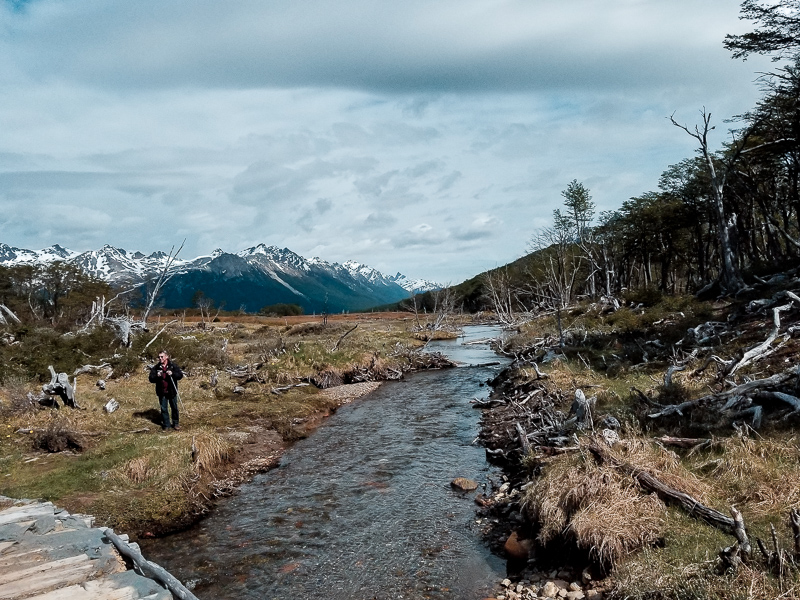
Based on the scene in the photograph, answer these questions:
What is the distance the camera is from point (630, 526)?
26.0ft

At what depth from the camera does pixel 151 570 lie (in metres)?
6.43

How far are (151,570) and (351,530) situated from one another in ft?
17.3

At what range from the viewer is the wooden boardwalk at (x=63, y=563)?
596 cm

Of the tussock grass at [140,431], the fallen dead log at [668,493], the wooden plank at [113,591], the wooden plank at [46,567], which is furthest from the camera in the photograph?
the tussock grass at [140,431]

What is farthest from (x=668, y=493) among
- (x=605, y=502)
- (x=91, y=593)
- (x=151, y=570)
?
(x=91, y=593)

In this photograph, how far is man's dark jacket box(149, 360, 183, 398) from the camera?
16672 mm

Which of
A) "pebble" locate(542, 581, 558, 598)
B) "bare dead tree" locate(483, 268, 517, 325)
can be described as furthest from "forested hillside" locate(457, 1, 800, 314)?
"pebble" locate(542, 581, 558, 598)

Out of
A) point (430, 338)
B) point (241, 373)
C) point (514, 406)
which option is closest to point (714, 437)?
point (514, 406)

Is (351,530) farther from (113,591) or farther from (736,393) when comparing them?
(736,393)

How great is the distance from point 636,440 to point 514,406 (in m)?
8.73

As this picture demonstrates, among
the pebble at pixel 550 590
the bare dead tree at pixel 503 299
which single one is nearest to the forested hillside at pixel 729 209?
the bare dead tree at pixel 503 299

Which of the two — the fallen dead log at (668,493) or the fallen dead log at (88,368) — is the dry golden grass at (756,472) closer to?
the fallen dead log at (668,493)

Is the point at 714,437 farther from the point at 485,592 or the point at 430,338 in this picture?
the point at 430,338

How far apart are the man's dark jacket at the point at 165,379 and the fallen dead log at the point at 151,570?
947cm
